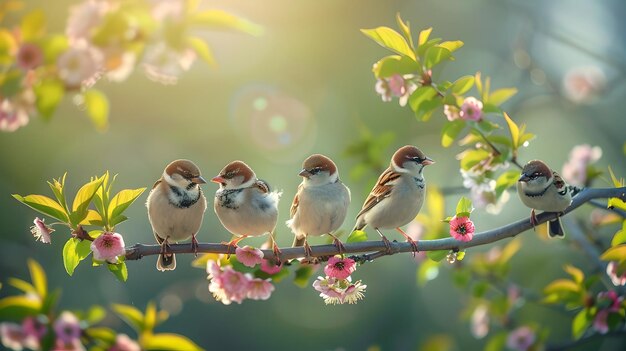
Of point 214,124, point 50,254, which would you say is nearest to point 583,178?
point 50,254

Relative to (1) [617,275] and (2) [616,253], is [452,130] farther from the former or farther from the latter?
(1) [617,275]

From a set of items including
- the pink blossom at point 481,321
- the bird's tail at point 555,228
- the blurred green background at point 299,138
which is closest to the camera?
the bird's tail at point 555,228

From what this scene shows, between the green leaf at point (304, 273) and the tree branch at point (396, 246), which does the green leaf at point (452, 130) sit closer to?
the tree branch at point (396, 246)

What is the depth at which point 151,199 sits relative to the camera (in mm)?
2861

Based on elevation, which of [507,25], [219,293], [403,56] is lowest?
[219,293]

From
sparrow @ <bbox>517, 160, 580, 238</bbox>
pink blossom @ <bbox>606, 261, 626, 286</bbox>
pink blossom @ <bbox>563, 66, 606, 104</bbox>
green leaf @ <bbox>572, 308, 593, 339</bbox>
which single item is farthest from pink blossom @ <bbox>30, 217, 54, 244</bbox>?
pink blossom @ <bbox>563, 66, 606, 104</bbox>

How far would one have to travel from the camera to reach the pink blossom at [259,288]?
2.46 meters

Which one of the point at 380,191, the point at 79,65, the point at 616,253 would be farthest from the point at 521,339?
the point at 79,65

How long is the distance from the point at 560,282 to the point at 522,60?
200cm

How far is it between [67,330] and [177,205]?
2.98ft

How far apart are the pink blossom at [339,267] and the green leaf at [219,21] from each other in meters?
0.87

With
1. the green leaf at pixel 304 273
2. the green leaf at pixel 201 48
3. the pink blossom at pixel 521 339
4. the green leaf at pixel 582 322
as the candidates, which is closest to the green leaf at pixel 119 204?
the green leaf at pixel 201 48

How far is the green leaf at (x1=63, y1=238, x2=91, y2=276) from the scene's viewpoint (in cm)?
216

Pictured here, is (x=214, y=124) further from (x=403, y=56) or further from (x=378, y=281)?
(x=403, y=56)
